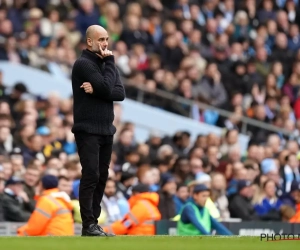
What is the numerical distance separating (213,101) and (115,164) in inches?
243

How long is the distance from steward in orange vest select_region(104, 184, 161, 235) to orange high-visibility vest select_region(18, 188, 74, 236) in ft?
2.56

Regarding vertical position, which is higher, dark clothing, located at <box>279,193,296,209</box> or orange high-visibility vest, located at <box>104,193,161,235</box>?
dark clothing, located at <box>279,193,296,209</box>

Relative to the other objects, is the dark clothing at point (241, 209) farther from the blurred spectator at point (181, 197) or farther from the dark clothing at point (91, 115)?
the dark clothing at point (91, 115)

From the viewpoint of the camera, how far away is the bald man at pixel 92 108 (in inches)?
517

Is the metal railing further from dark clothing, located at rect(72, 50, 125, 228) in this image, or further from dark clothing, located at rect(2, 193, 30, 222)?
dark clothing, located at rect(72, 50, 125, 228)

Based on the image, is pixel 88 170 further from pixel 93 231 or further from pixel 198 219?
pixel 198 219

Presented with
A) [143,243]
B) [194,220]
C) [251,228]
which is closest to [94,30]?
[143,243]

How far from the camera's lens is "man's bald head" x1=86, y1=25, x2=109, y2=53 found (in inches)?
518

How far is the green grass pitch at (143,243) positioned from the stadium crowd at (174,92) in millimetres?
4478

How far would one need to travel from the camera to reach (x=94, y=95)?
1316cm

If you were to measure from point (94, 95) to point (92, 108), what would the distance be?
130 mm

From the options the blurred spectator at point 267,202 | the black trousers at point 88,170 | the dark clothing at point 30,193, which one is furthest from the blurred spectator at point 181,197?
the black trousers at point 88,170

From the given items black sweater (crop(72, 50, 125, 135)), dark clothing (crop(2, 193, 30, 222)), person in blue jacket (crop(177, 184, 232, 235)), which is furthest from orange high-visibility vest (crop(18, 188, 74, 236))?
black sweater (crop(72, 50, 125, 135))

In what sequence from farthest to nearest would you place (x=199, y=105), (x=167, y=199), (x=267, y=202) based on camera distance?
(x=199, y=105) < (x=267, y=202) < (x=167, y=199)
